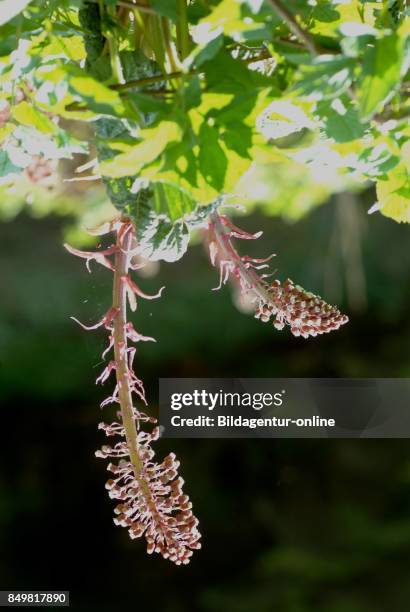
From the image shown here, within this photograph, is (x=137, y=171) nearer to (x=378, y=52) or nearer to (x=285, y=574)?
(x=378, y=52)

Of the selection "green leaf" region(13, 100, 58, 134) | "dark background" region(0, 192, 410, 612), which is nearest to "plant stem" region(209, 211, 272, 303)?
"green leaf" region(13, 100, 58, 134)

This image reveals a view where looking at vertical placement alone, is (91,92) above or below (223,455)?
below

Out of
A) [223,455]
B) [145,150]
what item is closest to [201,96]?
[145,150]

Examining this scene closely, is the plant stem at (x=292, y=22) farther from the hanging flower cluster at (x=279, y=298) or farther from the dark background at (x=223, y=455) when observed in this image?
the dark background at (x=223, y=455)

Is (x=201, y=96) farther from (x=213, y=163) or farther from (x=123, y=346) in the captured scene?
(x=123, y=346)

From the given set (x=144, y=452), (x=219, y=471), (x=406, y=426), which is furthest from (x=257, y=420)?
(x=219, y=471)
